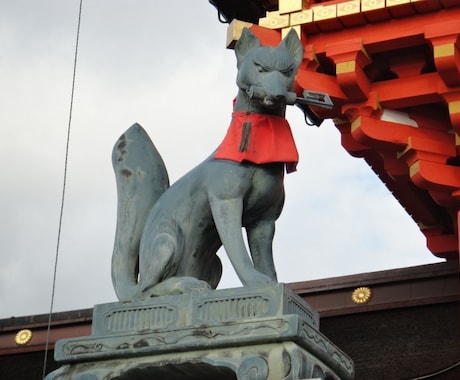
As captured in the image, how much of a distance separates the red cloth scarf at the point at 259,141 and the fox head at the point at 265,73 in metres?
0.05

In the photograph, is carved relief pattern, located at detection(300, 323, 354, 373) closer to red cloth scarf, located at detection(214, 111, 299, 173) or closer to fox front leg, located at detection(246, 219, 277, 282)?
fox front leg, located at detection(246, 219, 277, 282)

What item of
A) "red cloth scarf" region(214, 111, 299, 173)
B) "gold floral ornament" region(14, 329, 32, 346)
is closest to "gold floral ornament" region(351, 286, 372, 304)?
"gold floral ornament" region(14, 329, 32, 346)

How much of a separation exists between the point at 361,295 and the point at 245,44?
154 inches

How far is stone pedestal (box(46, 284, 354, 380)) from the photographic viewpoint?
479 centimetres

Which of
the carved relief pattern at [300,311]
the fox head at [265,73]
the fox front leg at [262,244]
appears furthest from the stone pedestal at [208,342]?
the fox head at [265,73]

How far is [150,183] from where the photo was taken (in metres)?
5.70

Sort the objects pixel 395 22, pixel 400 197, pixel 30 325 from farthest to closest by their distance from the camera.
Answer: pixel 30 325 → pixel 400 197 → pixel 395 22

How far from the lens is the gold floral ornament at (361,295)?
359 inches

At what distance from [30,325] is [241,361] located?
5530mm

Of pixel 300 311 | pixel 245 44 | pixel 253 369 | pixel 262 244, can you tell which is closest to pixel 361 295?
pixel 262 244

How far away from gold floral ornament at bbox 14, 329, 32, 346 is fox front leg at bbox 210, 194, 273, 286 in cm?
508

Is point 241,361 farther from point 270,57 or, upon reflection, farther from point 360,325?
point 360,325

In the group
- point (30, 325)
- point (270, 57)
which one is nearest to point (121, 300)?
point (270, 57)

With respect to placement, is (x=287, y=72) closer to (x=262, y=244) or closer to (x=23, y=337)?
(x=262, y=244)
